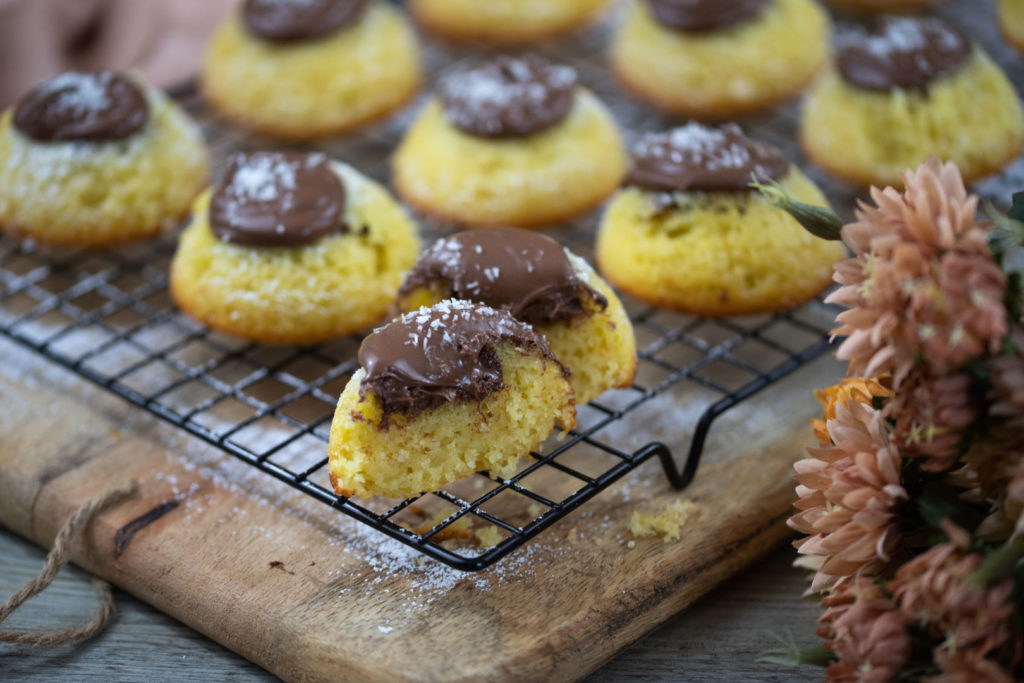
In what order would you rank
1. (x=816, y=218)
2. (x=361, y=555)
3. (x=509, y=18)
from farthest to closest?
1. (x=509, y=18)
2. (x=361, y=555)
3. (x=816, y=218)

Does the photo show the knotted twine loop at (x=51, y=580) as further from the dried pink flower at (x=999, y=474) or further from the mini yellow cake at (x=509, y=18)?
the mini yellow cake at (x=509, y=18)

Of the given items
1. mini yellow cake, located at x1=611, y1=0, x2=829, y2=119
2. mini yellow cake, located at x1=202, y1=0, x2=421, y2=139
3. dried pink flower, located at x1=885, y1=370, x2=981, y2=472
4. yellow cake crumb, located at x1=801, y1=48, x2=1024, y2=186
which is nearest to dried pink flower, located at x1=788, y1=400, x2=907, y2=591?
dried pink flower, located at x1=885, y1=370, x2=981, y2=472

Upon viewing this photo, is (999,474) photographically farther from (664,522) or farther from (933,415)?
(664,522)

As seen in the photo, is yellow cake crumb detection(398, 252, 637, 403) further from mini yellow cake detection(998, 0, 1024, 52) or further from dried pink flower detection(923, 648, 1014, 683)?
mini yellow cake detection(998, 0, 1024, 52)

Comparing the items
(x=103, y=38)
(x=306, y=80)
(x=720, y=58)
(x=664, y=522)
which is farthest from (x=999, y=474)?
(x=103, y=38)

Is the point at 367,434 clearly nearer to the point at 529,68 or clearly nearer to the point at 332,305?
the point at 332,305
